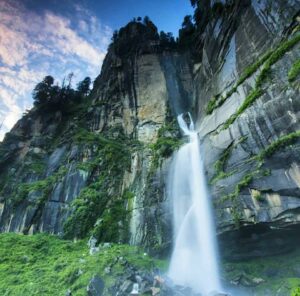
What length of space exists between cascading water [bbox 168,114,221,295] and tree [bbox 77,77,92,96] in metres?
27.2

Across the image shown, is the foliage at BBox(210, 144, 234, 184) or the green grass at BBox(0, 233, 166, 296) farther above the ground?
the foliage at BBox(210, 144, 234, 184)

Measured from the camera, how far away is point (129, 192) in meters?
21.3

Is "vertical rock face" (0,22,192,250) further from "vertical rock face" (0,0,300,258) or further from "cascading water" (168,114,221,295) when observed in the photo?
"cascading water" (168,114,221,295)

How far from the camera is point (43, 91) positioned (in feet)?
111

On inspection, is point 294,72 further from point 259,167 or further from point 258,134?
point 259,167

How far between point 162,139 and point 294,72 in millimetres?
13127

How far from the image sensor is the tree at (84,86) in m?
41.8

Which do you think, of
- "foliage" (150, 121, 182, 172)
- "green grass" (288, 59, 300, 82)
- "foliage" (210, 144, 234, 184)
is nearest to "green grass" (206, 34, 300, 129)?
"green grass" (288, 59, 300, 82)

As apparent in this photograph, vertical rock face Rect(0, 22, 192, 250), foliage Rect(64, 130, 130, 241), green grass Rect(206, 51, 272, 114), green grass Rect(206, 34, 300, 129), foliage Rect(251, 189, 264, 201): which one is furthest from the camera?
vertical rock face Rect(0, 22, 192, 250)

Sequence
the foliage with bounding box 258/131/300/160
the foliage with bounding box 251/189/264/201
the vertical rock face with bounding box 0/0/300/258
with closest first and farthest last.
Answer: the foliage with bounding box 258/131/300/160, the foliage with bounding box 251/189/264/201, the vertical rock face with bounding box 0/0/300/258

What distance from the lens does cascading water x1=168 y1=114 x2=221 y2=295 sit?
1496 cm

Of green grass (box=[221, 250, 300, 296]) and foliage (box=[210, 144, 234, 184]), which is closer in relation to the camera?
green grass (box=[221, 250, 300, 296])

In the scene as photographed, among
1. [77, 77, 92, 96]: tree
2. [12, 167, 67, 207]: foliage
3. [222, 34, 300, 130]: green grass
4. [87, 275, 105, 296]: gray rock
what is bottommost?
[87, 275, 105, 296]: gray rock

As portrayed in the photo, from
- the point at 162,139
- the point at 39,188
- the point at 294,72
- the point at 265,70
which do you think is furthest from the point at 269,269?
the point at 39,188
